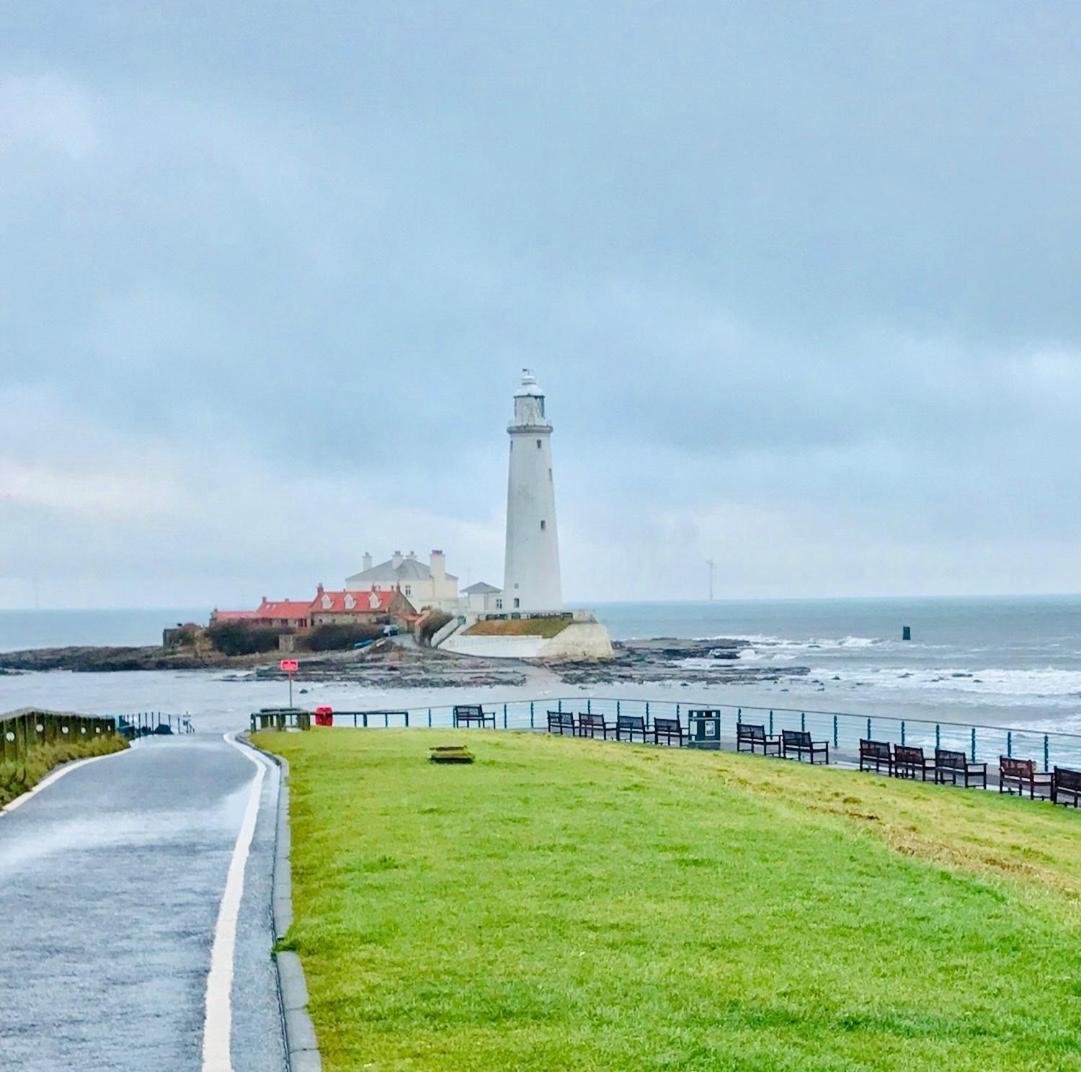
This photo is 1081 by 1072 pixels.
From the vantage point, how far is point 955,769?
27.2 m

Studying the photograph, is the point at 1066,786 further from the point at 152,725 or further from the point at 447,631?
the point at 447,631

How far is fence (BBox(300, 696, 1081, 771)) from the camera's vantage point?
34.8m

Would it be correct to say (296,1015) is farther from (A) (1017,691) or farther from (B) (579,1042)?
(A) (1017,691)

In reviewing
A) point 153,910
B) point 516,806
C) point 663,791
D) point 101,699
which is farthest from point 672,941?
point 101,699

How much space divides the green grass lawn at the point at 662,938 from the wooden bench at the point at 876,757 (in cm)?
1335

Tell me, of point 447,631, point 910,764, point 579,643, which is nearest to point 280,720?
point 910,764

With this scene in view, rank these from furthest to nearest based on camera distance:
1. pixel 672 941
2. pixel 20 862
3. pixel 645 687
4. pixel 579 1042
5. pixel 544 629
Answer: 1. pixel 544 629
2. pixel 645 687
3. pixel 20 862
4. pixel 672 941
5. pixel 579 1042

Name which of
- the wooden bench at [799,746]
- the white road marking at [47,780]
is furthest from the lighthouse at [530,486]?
the white road marking at [47,780]

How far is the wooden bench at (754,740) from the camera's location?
3216 centimetres

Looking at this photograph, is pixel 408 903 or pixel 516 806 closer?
pixel 408 903

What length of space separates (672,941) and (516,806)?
5869 mm

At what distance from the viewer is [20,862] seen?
11406mm

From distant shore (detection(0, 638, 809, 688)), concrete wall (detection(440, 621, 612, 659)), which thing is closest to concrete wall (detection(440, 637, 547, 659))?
concrete wall (detection(440, 621, 612, 659))

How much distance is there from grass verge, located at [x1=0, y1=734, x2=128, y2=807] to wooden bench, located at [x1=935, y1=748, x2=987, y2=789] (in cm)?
1549
